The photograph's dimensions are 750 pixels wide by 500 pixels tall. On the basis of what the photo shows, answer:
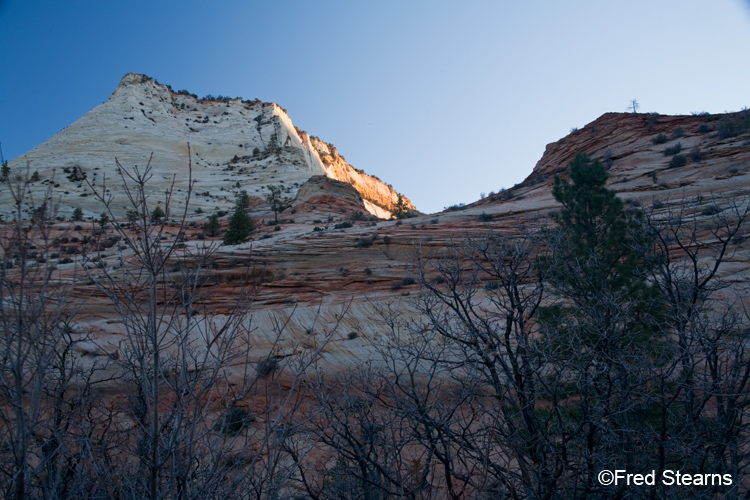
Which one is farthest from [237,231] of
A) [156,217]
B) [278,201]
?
[156,217]

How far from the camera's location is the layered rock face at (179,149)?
4106 centimetres

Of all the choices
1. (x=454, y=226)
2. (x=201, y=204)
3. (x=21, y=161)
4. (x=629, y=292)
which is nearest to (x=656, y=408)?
(x=629, y=292)

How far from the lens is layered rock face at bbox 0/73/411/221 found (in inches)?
1617

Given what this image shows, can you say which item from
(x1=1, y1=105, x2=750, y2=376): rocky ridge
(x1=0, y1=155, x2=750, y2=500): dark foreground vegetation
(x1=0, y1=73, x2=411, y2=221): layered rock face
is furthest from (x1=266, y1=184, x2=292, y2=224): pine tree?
(x1=0, y1=155, x2=750, y2=500): dark foreground vegetation

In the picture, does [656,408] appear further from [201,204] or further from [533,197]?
[201,204]

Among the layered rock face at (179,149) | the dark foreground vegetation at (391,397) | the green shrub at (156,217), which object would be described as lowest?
the dark foreground vegetation at (391,397)

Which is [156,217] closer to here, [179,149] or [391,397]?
[391,397]

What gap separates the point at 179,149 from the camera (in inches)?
2055

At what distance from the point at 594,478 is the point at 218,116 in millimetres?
68817

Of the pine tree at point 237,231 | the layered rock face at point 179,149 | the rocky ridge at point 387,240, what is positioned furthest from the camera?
the layered rock face at point 179,149

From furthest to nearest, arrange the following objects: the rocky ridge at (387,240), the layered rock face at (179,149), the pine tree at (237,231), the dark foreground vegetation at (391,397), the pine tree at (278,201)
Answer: the layered rock face at (179,149), the pine tree at (278,201), the pine tree at (237,231), the rocky ridge at (387,240), the dark foreground vegetation at (391,397)

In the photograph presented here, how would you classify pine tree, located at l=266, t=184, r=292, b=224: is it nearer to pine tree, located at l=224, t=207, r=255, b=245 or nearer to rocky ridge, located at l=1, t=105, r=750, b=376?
rocky ridge, located at l=1, t=105, r=750, b=376

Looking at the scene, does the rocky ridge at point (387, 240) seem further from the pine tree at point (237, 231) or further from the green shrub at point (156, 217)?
the green shrub at point (156, 217)

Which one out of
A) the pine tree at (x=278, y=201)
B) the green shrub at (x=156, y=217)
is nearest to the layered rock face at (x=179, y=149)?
the pine tree at (x=278, y=201)
